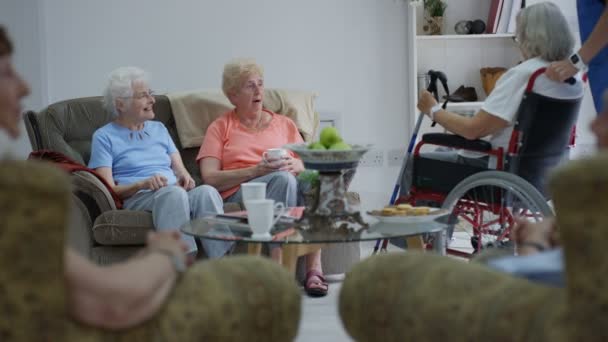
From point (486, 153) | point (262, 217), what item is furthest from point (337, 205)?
point (486, 153)

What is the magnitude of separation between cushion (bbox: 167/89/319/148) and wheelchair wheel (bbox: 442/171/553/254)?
44.7 inches

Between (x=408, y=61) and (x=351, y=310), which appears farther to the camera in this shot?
(x=408, y=61)

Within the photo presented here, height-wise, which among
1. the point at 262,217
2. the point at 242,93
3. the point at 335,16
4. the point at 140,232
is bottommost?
the point at 140,232

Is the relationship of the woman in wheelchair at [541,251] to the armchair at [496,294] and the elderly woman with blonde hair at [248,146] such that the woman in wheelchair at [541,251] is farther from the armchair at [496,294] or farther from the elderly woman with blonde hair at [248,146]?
the elderly woman with blonde hair at [248,146]

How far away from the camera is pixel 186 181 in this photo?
12.0ft

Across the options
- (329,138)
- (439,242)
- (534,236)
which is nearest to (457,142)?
(439,242)

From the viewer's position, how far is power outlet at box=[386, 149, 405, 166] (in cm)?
482

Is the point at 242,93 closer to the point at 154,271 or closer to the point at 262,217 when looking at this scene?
the point at 262,217

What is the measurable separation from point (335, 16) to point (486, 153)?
1.82 m

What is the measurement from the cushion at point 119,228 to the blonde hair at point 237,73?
2.48ft

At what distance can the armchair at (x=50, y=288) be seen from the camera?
1.23 metres

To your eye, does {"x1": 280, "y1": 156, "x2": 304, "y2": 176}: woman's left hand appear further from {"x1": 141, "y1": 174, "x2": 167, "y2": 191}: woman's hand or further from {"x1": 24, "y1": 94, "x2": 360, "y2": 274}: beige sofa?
{"x1": 141, "y1": 174, "x2": 167, "y2": 191}: woman's hand

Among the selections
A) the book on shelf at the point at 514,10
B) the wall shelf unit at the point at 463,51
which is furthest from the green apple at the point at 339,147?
the book on shelf at the point at 514,10

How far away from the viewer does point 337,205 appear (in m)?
2.63
